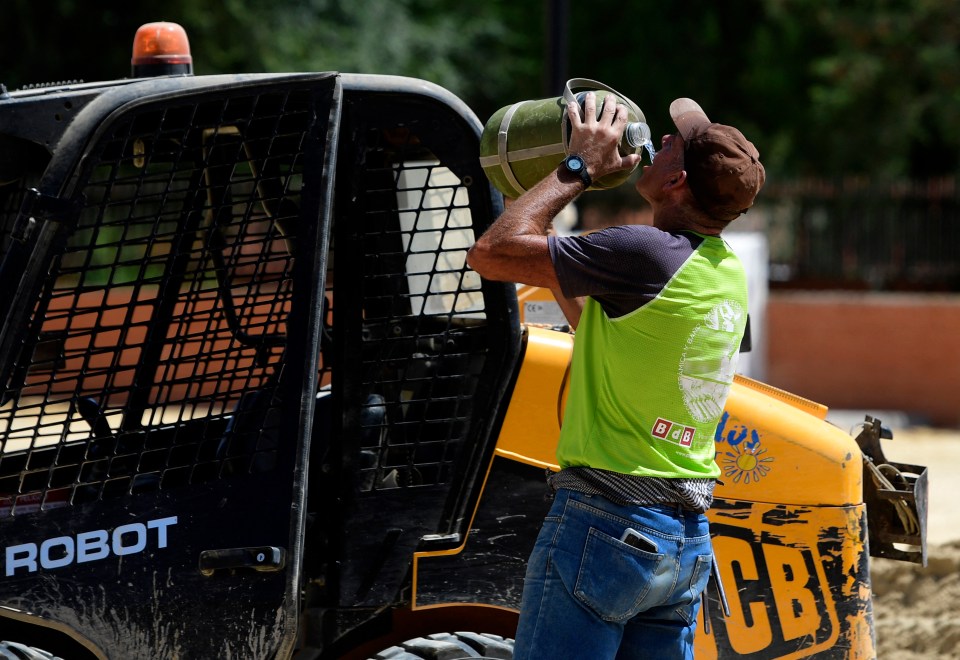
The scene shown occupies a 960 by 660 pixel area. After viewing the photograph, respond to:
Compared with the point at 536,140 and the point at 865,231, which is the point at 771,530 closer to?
the point at 536,140

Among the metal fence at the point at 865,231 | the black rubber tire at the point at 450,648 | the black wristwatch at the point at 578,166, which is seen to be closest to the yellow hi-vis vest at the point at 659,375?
the black wristwatch at the point at 578,166

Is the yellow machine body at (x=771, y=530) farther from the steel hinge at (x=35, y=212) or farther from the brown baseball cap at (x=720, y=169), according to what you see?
the steel hinge at (x=35, y=212)

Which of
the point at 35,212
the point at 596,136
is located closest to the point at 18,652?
the point at 35,212

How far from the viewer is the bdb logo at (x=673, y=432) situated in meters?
2.69

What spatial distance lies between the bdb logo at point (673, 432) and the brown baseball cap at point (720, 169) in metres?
0.45

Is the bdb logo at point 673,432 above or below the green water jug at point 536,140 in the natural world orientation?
below

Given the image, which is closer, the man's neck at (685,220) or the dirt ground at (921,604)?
the man's neck at (685,220)

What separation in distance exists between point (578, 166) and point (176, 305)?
106 centimetres

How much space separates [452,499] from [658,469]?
685 millimetres

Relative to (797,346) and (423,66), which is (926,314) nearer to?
(797,346)

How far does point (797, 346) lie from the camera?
13.6 metres

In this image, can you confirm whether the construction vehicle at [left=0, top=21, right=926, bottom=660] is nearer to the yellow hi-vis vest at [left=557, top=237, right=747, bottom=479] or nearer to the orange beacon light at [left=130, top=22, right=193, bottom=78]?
the orange beacon light at [left=130, top=22, right=193, bottom=78]

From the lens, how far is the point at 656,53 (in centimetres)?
2106

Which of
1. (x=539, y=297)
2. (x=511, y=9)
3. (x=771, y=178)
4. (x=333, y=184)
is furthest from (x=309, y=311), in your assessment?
(x=511, y=9)
